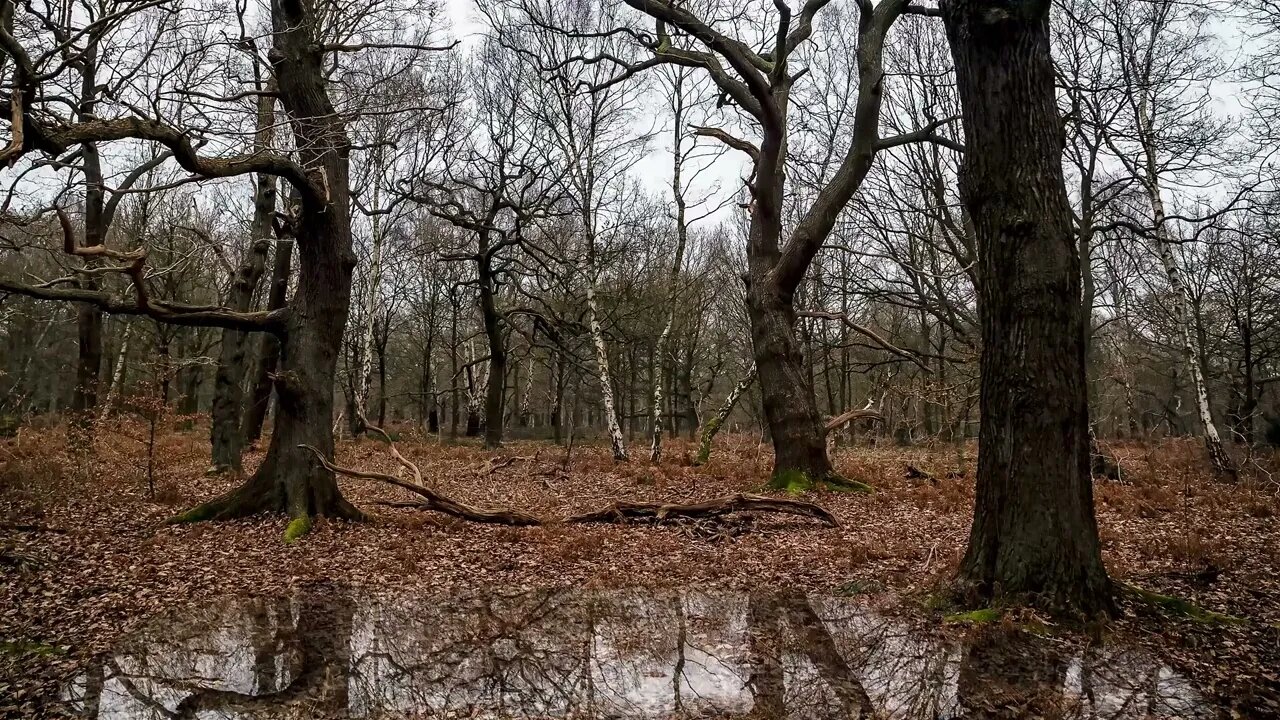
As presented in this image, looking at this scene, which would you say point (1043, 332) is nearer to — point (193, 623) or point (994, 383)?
point (994, 383)

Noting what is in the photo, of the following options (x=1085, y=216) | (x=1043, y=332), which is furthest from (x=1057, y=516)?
(x=1085, y=216)

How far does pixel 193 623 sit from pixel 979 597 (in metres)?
6.14

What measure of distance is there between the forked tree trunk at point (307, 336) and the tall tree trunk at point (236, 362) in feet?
13.3

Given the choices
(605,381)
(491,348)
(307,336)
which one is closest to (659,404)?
(605,381)

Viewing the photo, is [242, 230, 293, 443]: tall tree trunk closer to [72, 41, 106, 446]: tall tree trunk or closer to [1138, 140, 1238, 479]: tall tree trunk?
[72, 41, 106, 446]: tall tree trunk

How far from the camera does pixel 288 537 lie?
8.02 meters

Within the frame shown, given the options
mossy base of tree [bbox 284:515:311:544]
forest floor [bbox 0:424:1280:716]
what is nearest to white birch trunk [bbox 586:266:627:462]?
forest floor [bbox 0:424:1280:716]

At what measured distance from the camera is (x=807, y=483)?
11055mm

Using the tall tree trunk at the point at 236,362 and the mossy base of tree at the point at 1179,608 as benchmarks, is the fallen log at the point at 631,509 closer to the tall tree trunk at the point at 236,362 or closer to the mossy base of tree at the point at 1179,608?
the mossy base of tree at the point at 1179,608

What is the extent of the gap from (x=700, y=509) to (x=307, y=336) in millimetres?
5543

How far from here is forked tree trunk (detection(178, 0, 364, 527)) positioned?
8852mm

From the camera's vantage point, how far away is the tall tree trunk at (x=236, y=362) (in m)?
12.7

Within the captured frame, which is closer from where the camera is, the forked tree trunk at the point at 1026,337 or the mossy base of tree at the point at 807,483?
the forked tree trunk at the point at 1026,337

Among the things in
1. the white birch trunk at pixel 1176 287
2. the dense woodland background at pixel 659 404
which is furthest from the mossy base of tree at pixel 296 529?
the white birch trunk at pixel 1176 287
